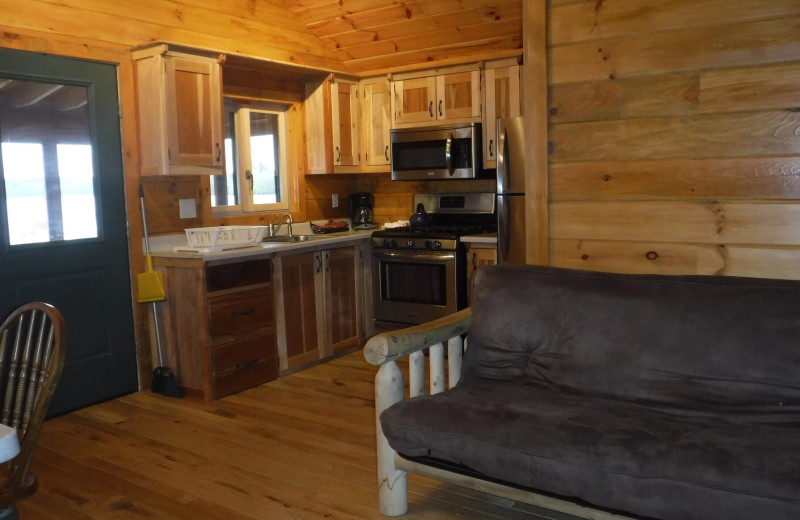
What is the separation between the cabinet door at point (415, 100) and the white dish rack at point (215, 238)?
1681mm

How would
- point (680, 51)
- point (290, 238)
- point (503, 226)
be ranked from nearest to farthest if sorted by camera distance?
point (680, 51) < point (503, 226) < point (290, 238)

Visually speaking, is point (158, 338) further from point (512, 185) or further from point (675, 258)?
point (675, 258)

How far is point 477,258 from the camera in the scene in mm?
4773

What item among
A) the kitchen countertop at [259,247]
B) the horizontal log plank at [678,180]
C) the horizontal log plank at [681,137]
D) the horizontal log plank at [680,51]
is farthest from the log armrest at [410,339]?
the kitchen countertop at [259,247]

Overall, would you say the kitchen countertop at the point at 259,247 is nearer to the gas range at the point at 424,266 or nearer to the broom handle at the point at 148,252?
the broom handle at the point at 148,252

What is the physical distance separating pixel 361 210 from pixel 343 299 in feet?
3.38

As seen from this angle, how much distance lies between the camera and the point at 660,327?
2.37 m

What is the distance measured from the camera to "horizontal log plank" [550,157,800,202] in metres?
2.58

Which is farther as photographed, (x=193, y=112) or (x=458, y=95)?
(x=458, y=95)

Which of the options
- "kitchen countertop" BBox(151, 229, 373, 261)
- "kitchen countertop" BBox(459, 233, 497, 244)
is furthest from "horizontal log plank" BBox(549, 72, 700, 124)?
"kitchen countertop" BBox(151, 229, 373, 261)

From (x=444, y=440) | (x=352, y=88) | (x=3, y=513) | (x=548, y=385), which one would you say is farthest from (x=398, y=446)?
(x=352, y=88)

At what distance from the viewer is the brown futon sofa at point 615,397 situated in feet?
6.05

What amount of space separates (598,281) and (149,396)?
2.79 m

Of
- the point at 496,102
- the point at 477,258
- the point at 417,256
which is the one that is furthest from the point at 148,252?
the point at 496,102
